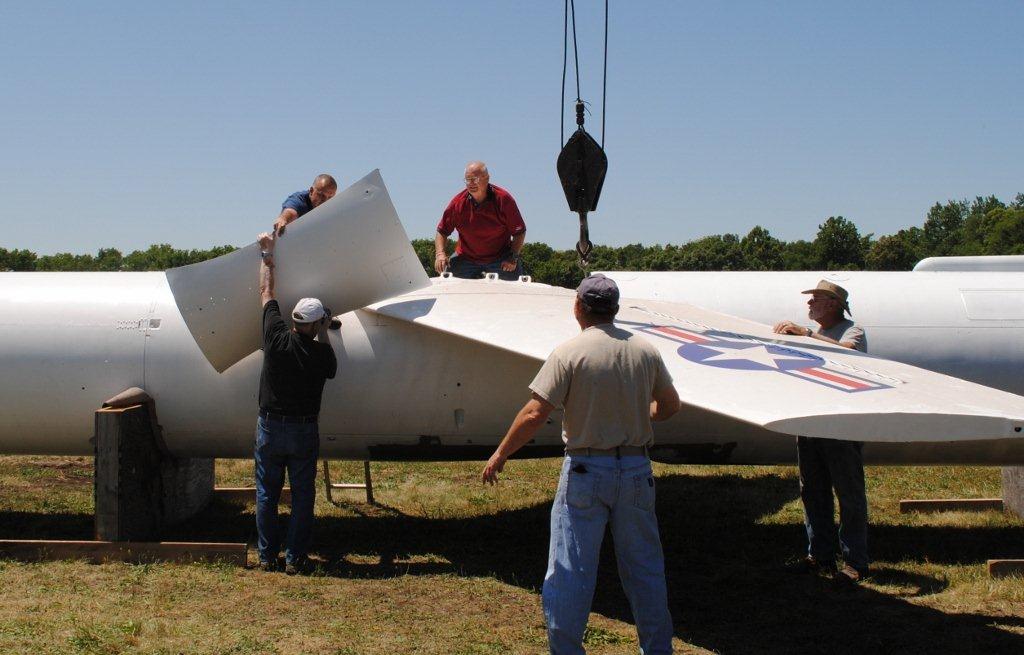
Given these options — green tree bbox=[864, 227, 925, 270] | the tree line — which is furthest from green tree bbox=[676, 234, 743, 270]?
green tree bbox=[864, 227, 925, 270]

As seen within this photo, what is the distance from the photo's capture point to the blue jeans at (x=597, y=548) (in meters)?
4.16

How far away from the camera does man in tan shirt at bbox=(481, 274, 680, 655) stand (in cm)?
418

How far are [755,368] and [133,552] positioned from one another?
4606 mm

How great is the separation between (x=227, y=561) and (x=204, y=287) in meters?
1.97

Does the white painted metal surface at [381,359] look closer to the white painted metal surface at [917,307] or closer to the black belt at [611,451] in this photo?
the white painted metal surface at [917,307]

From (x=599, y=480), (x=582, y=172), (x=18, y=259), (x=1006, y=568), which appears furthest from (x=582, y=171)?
(x=18, y=259)

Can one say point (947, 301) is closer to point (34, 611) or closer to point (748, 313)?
point (748, 313)

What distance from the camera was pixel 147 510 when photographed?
23.5 ft

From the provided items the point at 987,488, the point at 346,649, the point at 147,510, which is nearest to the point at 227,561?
the point at 147,510

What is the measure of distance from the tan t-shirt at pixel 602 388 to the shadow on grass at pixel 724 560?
175 centimetres

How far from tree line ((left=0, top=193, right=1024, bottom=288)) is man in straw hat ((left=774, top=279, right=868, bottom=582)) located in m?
35.6

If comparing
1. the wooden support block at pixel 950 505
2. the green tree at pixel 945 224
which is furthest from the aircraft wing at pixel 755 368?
the green tree at pixel 945 224

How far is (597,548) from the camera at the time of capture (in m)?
4.23

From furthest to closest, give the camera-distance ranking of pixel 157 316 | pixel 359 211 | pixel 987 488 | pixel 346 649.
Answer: pixel 987 488 → pixel 157 316 → pixel 359 211 → pixel 346 649
